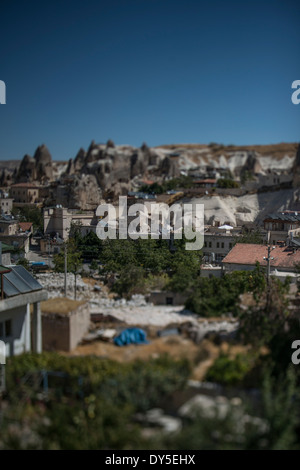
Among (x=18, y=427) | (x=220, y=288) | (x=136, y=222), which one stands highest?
(x=136, y=222)

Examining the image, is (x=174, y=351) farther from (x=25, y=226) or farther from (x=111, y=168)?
(x=111, y=168)

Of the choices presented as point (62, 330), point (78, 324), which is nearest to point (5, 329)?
point (62, 330)

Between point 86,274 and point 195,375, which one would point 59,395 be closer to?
point 195,375

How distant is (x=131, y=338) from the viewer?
444 centimetres

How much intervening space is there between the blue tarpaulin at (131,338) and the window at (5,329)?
1.13 m

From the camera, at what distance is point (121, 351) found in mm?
4277

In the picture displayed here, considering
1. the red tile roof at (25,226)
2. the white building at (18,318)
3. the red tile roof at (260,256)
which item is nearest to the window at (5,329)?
the white building at (18,318)

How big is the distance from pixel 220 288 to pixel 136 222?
6.50m

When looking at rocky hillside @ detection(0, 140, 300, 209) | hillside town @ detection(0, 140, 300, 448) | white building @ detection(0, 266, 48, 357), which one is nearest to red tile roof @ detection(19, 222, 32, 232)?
hillside town @ detection(0, 140, 300, 448)

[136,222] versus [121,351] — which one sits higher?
[136,222]

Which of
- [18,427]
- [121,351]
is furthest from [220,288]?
[18,427]

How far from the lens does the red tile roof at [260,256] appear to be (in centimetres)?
876

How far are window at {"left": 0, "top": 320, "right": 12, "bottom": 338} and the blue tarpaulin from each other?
1.13 m

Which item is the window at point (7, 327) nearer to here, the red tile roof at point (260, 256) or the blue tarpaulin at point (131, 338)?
the blue tarpaulin at point (131, 338)
